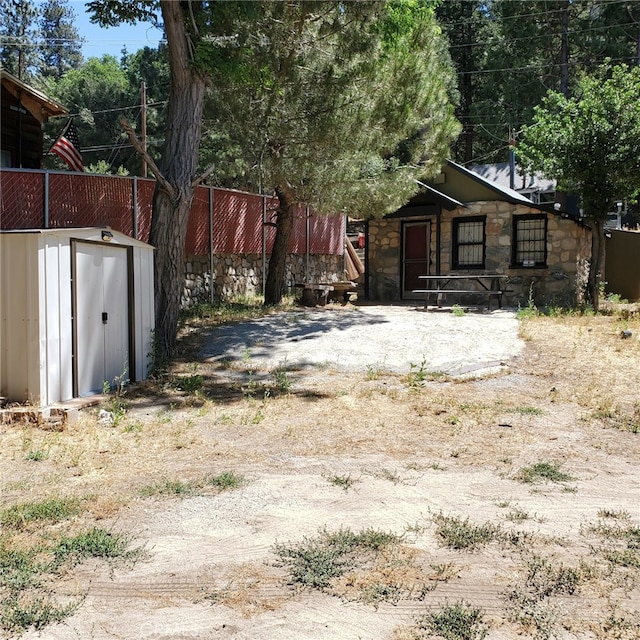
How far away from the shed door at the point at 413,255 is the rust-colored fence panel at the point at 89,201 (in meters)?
8.88

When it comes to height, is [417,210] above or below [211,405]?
above

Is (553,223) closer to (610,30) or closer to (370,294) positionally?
(370,294)

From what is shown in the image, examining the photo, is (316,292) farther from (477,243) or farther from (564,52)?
(564,52)

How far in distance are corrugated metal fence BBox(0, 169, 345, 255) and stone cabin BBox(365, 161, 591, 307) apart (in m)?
3.86

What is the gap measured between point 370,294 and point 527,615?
16.8 m

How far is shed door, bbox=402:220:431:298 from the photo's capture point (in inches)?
741

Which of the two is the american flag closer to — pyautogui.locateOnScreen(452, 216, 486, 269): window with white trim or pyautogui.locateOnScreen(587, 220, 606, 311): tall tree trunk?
pyautogui.locateOnScreen(452, 216, 486, 269): window with white trim

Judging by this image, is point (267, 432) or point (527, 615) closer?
point (527, 615)

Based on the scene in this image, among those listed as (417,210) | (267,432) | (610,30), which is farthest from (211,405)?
(610,30)

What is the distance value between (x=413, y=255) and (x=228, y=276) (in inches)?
235

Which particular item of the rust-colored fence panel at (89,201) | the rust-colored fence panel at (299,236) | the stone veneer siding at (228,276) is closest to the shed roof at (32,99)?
the rust-colored fence panel at (89,201)

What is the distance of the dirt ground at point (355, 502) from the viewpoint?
295 centimetres

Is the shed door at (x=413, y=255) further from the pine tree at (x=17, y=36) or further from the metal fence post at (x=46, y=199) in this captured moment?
the pine tree at (x=17, y=36)

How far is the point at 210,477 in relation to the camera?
192 inches
